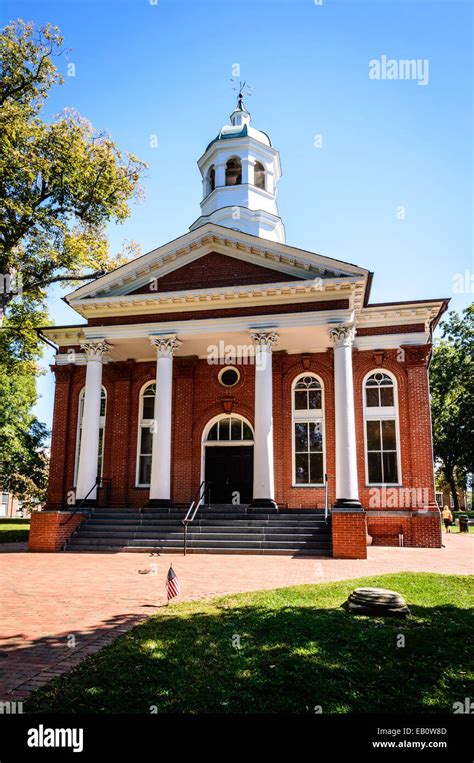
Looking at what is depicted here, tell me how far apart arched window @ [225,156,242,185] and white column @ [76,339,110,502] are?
11.5 meters

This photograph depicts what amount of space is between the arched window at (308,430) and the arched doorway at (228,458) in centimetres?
185

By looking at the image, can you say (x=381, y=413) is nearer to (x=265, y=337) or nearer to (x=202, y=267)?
(x=265, y=337)

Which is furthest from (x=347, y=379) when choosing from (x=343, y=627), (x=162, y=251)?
(x=343, y=627)

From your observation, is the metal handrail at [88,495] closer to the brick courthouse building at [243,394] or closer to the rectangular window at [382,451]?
the brick courthouse building at [243,394]

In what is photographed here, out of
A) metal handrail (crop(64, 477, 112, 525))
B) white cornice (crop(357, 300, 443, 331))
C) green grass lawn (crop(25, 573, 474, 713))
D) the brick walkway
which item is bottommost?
the brick walkway

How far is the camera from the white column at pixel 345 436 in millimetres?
15516

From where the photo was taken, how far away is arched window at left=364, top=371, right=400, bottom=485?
1911cm

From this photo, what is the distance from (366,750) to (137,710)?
5.19 feet

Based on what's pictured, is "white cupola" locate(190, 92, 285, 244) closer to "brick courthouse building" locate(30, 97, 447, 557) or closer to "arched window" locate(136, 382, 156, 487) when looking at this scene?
"brick courthouse building" locate(30, 97, 447, 557)

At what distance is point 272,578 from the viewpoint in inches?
396

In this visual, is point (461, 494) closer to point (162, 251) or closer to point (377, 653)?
point (162, 251)

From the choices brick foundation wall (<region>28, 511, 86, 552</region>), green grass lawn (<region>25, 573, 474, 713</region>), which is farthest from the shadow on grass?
brick foundation wall (<region>28, 511, 86, 552</region>)

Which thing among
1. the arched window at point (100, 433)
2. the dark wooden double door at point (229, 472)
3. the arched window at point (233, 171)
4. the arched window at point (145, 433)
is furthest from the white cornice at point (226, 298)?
the arched window at point (233, 171)

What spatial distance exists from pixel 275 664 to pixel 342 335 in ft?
42.2
